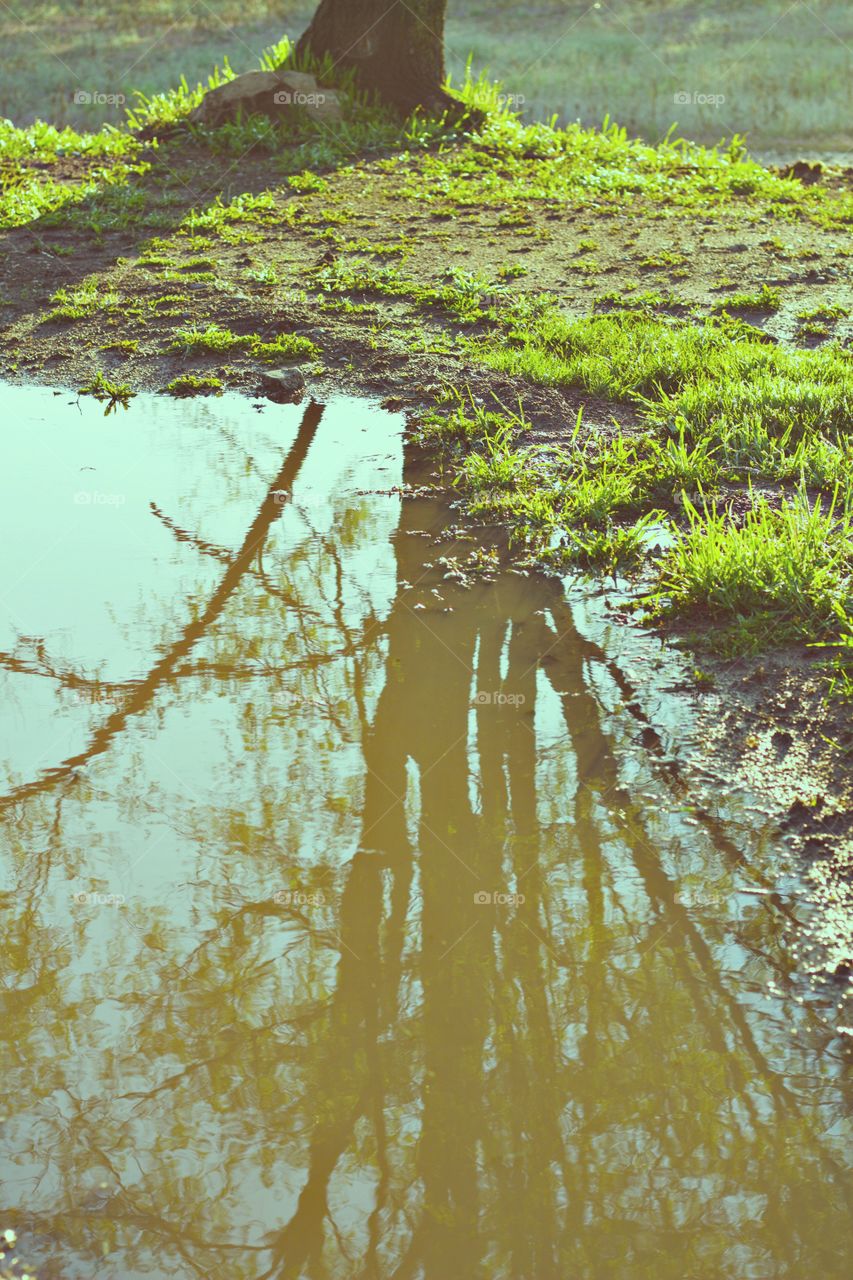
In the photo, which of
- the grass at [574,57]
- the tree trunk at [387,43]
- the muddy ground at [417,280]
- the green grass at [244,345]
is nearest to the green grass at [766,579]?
the muddy ground at [417,280]

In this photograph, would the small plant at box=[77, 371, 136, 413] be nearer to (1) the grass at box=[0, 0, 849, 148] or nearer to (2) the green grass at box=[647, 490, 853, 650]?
(2) the green grass at box=[647, 490, 853, 650]

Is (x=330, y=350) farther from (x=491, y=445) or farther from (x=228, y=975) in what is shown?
(x=228, y=975)

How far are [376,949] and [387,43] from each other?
38.9 feet

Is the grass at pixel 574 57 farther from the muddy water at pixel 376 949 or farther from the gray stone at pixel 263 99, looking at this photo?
the muddy water at pixel 376 949

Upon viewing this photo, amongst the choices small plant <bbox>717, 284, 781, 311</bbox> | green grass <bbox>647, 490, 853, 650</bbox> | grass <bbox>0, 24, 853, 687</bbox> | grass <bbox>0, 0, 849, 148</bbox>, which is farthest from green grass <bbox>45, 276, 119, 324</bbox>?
grass <bbox>0, 0, 849, 148</bbox>

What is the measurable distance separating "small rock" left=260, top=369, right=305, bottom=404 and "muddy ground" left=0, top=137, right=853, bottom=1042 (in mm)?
119

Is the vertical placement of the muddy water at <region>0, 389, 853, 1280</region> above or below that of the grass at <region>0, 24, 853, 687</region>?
below

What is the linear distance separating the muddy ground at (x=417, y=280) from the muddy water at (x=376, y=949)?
40 centimetres

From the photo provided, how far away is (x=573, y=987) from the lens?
9.90 ft

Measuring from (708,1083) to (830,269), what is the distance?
7.60m

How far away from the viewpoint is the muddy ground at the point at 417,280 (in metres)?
4.10

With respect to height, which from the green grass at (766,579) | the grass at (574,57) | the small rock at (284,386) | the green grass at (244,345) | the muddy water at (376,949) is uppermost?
the grass at (574,57)

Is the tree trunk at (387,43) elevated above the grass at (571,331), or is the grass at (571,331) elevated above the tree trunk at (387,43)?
the tree trunk at (387,43)

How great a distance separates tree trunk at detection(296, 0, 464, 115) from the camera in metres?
12.5
